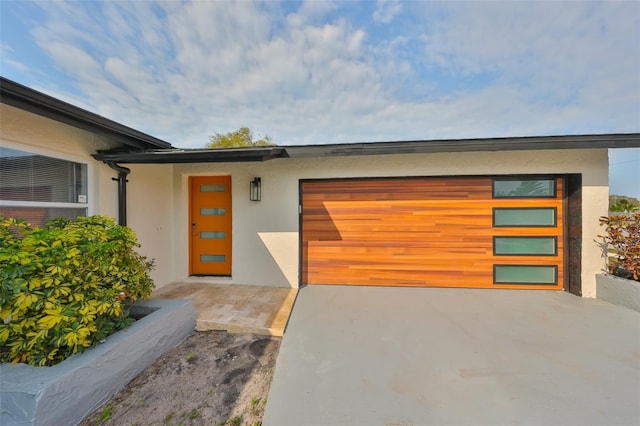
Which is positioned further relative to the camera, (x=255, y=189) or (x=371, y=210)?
(x=255, y=189)

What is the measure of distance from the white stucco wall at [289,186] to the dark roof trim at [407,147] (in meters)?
0.45

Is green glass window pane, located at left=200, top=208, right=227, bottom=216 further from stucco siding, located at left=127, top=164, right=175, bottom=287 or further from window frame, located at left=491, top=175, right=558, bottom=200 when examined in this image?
window frame, located at left=491, top=175, right=558, bottom=200

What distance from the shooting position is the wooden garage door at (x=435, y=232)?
3826 mm

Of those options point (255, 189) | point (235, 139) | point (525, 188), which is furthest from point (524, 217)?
point (235, 139)

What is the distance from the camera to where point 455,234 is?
157 inches

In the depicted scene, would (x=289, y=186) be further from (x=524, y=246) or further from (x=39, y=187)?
(x=524, y=246)

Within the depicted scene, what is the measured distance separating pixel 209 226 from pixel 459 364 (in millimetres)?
4677

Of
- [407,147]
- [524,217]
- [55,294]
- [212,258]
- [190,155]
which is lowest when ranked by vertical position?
[212,258]

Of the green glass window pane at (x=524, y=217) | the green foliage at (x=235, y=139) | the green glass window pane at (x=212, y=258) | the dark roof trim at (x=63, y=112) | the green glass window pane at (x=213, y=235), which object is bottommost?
the green glass window pane at (x=212, y=258)

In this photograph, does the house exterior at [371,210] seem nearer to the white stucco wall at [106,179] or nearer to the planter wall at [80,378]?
the white stucco wall at [106,179]

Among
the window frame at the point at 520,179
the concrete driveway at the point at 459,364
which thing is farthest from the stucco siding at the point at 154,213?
the window frame at the point at 520,179

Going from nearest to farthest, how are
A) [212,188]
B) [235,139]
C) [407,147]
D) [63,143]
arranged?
[63,143] → [407,147] → [212,188] → [235,139]

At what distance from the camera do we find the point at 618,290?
331 centimetres

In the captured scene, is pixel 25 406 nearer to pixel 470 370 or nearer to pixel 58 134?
pixel 58 134
